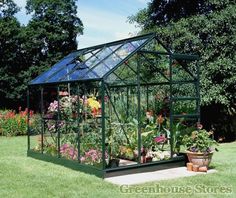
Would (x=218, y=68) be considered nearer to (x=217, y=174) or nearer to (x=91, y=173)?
(x=217, y=174)

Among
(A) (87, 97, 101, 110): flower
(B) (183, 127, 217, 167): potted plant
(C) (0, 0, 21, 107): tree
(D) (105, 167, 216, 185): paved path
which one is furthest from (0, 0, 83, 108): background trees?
(B) (183, 127, 217, 167): potted plant

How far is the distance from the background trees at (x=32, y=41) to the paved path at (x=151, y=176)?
17.6 metres

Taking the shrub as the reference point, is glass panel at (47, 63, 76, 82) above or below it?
above

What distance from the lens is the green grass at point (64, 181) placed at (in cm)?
586

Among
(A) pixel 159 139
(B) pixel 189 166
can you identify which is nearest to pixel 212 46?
(A) pixel 159 139

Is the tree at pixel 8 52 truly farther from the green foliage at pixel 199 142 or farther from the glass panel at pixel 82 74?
the green foliage at pixel 199 142

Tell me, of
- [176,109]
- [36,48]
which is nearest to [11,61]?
[36,48]

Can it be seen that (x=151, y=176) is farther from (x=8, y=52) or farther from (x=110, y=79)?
(x=8, y=52)

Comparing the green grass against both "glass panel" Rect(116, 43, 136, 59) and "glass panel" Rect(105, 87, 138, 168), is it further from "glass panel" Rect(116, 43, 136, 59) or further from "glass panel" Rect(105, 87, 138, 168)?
"glass panel" Rect(116, 43, 136, 59)

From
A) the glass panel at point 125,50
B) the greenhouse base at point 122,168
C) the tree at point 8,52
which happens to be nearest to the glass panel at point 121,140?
the greenhouse base at point 122,168

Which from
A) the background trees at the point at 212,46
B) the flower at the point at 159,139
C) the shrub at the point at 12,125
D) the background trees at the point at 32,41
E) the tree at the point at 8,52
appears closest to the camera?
the flower at the point at 159,139

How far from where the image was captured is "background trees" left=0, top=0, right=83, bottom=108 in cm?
2410

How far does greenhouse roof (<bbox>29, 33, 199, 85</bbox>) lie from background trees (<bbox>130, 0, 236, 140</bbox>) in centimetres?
405

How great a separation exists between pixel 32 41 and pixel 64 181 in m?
20.0
